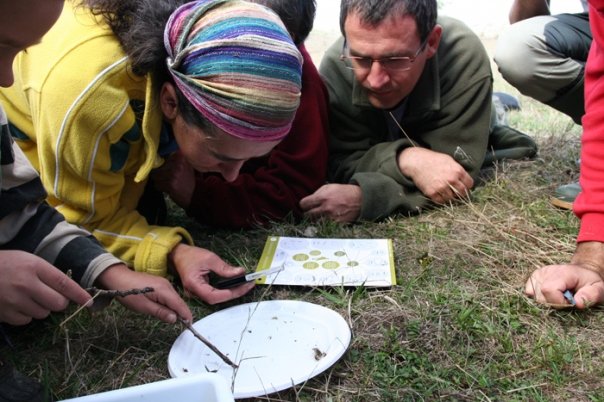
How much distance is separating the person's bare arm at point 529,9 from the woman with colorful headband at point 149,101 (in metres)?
1.82

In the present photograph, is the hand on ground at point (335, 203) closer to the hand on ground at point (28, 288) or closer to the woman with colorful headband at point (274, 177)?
the woman with colorful headband at point (274, 177)

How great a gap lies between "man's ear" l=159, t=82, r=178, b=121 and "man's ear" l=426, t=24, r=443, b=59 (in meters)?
1.09

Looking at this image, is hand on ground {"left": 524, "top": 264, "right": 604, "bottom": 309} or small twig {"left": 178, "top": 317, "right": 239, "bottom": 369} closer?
small twig {"left": 178, "top": 317, "right": 239, "bottom": 369}

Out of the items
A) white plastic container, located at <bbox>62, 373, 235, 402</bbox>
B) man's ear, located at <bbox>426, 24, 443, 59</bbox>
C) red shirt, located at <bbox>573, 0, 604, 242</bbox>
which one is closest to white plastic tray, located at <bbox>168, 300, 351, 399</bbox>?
white plastic container, located at <bbox>62, 373, 235, 402</bbox>

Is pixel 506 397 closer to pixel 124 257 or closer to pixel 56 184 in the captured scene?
pixel 124 257

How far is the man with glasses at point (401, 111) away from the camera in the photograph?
2.28 m

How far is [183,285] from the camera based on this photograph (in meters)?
1.79

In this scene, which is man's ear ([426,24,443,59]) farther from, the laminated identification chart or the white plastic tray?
the white plastic tray

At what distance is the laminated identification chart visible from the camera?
1.81 meters

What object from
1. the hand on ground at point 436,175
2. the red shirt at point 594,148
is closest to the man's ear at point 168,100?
the hand on ground at point 436,175

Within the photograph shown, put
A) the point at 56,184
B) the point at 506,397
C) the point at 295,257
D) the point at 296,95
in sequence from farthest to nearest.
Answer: the point at 295,257 → the point at 56,184 → the point at 296,95 → the point at 506,397

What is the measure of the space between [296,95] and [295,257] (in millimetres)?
574

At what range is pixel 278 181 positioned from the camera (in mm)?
2314

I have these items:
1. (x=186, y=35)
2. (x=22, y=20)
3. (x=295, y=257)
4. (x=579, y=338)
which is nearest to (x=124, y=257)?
(x=295, y=257)
